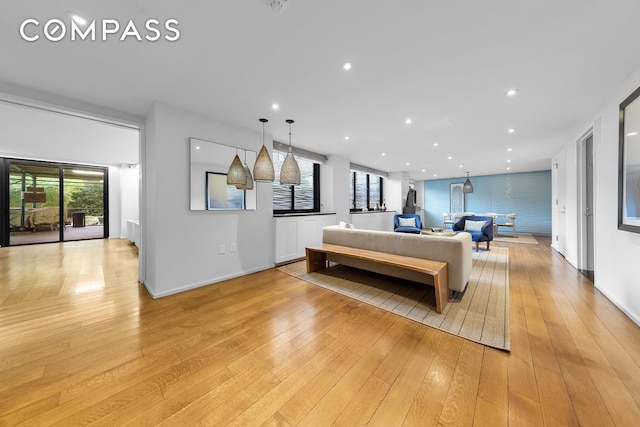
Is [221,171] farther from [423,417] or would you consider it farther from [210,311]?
[423,417]

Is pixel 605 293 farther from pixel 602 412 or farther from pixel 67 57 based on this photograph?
pixel 67 57

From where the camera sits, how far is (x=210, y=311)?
242 centimetres

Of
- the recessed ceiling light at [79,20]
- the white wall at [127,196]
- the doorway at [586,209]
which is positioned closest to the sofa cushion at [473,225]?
the doorway at [586,209]

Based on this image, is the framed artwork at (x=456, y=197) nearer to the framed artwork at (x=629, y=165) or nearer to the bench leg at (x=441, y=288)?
the framed artwork at (x=629, y=165)

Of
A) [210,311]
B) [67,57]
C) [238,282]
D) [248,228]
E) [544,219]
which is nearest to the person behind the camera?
[67,57]

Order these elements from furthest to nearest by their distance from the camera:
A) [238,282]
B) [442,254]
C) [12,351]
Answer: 1. [238,282]
2. [442,254]
3. [12,351]

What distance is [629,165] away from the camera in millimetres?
2160

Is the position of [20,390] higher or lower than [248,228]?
lower

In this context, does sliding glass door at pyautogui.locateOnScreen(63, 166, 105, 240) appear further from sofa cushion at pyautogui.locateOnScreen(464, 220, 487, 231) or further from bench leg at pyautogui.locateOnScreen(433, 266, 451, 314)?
sofa cushion at pyautogui.locateOnScreen(464, 220, 487, 231)

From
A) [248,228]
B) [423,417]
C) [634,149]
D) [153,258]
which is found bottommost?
[423,417]

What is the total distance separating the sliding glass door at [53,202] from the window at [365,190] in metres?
7.90

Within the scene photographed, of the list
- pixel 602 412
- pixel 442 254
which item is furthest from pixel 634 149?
pixel 602 412

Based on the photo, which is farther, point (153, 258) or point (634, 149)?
point (153, 258)

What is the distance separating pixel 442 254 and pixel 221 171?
321 centimetres
